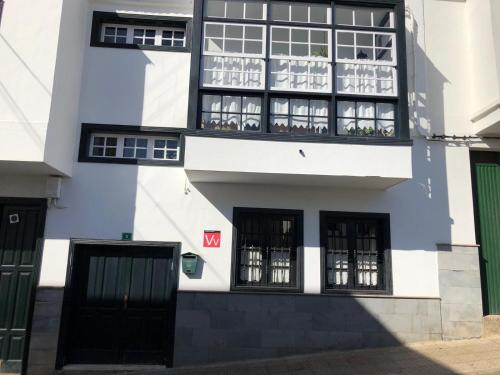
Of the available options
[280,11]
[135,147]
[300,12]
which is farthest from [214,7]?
[135,147]

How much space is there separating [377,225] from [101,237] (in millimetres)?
4976

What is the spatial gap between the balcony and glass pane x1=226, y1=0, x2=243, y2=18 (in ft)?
7.81

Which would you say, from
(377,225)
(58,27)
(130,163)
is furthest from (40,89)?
(377,225)

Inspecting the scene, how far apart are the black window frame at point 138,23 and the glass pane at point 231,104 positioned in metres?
1.47

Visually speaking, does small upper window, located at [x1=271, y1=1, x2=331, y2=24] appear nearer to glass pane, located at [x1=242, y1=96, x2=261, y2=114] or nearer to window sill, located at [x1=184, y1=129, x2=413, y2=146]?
glass pane, located at [x1=242, y1=96, x2=261, y2=114]

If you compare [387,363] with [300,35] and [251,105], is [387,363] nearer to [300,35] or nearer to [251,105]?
[251,105]

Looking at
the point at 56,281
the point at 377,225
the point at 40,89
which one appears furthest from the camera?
the point at 377,225

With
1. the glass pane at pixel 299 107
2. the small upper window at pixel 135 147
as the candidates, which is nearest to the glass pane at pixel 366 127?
the glass pane at pixel 299 107

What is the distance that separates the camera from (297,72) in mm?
6812

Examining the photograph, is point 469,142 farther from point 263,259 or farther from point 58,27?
point 58,27

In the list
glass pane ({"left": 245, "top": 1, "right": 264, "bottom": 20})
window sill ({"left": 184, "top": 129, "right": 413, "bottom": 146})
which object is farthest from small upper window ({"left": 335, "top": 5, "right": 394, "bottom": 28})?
window sill ({"left": 184, "top": 129, "right": 413, "bottom": 146})

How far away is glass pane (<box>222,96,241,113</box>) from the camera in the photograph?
6.78 metres

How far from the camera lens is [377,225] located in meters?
7.32

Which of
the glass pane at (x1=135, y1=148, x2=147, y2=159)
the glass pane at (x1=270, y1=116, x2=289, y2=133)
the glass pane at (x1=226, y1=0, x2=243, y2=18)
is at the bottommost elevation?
the glass pane at (x1=135, y1=148, x2=147, y2=159)
